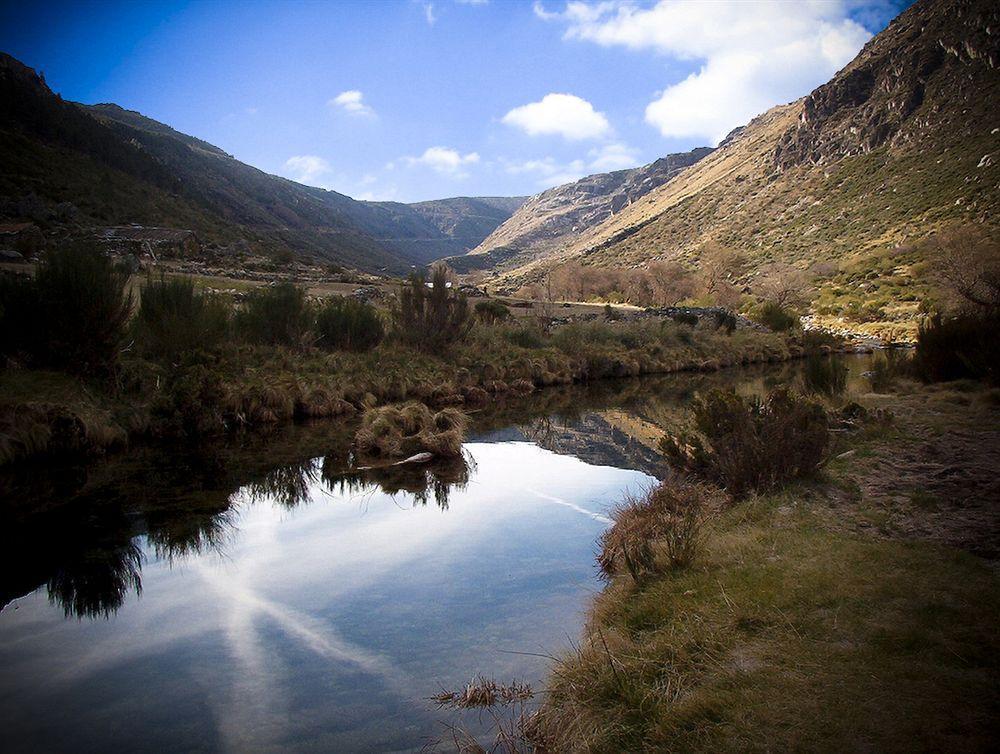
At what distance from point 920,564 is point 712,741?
317 centimetres

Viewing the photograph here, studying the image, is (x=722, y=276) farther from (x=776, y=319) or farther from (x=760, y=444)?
(x=760, y=444)

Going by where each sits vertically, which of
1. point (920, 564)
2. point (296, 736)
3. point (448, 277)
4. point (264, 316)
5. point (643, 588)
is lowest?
point (296, 736)

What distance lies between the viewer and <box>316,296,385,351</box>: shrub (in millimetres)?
22609

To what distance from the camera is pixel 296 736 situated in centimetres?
434

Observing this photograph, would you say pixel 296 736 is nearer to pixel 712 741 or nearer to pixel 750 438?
pixel 712 741

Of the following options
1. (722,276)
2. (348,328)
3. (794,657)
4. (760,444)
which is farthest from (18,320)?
(722,276)

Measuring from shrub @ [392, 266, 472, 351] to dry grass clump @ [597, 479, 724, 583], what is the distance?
52.2 ft

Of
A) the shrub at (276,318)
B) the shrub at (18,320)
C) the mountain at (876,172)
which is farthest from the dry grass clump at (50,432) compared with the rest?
the mountain at (876,172)

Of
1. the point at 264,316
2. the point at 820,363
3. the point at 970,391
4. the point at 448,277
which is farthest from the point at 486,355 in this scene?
the point at 970,391

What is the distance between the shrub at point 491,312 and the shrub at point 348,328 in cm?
1069

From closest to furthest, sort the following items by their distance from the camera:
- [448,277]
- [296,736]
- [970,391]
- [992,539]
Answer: [296,736], [992,539], [970,391], [448,277]

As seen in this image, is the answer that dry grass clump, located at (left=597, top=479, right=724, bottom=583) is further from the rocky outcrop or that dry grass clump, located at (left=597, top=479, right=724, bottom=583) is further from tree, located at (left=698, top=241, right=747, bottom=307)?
the rocky outcrop

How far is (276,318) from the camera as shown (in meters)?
21.2

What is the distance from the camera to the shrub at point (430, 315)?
78.7 ft
